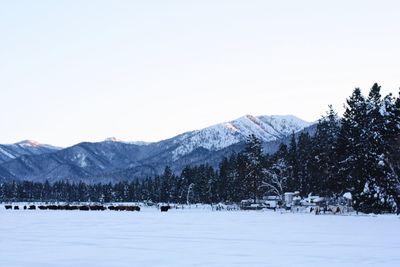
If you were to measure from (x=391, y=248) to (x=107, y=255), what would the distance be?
11.1m

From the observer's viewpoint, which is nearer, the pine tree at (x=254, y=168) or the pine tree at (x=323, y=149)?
the pine tree at (x=323, y=149)

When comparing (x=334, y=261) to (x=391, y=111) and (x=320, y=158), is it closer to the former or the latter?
(x=391, y=111)

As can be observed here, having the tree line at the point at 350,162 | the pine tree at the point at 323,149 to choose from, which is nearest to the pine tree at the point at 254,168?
the tree line at the point at 350,162

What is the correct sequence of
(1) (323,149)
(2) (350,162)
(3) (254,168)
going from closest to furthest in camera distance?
(2) (350,162) → (1) (323,149) → (3) (254,168)

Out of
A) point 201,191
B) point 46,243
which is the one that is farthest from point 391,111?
point 201,191

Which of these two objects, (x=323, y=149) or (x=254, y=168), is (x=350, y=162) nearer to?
(x=323, y=149)

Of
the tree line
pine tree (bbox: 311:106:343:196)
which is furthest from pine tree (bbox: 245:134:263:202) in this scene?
pine tree (bbox: 311:106:343:196)

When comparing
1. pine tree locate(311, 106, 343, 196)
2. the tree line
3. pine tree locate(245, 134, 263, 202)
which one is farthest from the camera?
pine tree locate(245, 134, 263, 202)

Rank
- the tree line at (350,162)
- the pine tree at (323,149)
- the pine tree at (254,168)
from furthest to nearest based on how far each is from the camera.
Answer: the pine tree at (254,168) → the pine tree at (323,149) → the tree line at (350,162)

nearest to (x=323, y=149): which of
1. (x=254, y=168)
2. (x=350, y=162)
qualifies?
(x=254, y=168)

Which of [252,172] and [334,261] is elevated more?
[252,172]

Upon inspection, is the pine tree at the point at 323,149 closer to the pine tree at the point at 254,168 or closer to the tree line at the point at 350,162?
the tree line at the point at 350,162

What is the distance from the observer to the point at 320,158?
99.2m

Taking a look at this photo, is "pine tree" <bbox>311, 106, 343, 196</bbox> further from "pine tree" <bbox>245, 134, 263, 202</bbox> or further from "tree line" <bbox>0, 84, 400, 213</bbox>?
"pine tree" <bbox>245, 134, 263, 202</bbox>
